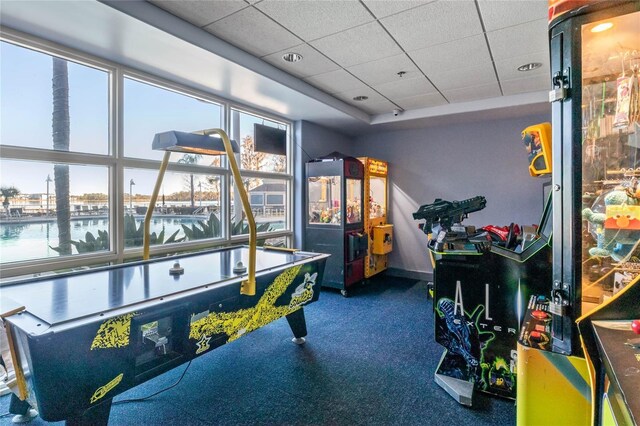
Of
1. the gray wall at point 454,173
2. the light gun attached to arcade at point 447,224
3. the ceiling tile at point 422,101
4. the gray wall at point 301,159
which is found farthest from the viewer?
the gray wall at point 301,159

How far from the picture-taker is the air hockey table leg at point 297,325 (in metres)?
3.01

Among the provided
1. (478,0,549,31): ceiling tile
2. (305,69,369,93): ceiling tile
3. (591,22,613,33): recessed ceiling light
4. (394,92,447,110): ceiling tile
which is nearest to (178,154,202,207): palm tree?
(305,69,369,93): ceiling tile

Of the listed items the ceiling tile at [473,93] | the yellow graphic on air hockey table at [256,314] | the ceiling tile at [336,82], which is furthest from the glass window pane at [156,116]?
the ceiling tile at [473,93]

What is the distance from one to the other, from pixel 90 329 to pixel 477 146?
5.15m

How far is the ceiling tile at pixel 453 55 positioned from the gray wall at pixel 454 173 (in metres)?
2.00

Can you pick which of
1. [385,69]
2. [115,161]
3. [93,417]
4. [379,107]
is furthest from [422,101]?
[93,417]

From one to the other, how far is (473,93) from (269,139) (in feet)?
8.85

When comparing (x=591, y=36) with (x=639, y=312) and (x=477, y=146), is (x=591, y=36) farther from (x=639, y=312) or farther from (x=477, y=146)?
(x=477, y=146)

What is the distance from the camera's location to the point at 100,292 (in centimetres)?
192

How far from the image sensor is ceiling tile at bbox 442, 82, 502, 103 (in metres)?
3.93

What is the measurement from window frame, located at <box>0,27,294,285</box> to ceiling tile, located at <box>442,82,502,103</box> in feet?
8.96

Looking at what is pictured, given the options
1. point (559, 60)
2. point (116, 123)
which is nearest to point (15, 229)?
point (116, 123)

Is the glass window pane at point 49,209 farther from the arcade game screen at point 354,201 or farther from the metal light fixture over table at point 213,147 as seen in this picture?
the arcade game screen at point 354,201

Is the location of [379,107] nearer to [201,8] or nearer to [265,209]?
[265,209]
